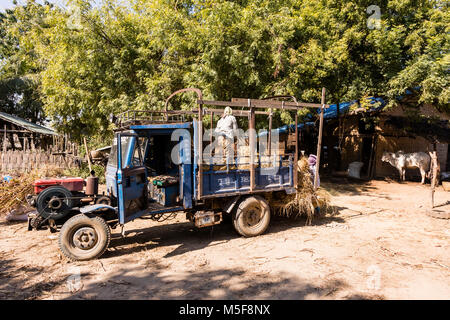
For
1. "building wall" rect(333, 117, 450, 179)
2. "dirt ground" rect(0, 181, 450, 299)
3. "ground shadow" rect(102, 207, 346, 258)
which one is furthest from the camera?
"building wall" rect(333, 117, 450, 179)

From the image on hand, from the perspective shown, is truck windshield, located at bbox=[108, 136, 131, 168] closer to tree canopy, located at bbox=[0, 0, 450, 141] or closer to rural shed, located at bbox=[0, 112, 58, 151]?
tree canopy, located at bbox=[0, 0, 450, 141]

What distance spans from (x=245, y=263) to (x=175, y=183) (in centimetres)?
207

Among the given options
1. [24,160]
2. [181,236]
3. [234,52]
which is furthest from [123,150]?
[24,160]

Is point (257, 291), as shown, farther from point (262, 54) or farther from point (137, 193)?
point (262, 54)

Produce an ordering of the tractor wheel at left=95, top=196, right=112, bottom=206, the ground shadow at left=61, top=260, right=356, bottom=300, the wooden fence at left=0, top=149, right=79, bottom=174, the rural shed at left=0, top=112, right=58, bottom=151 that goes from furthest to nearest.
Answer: the rural shed at left=0, top=112, right=58, bottom=151 < the wooden fence at left=0, top=149, right=79, bottom=174 < the tractor wheel at left=95, top=196, right=112, bottom=206 < the ground shadow at left=61, top=260, right=356, bottom=300

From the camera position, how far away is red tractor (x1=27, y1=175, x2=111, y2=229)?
507 cm

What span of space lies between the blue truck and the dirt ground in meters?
0.47

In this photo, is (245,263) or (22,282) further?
(245,263)

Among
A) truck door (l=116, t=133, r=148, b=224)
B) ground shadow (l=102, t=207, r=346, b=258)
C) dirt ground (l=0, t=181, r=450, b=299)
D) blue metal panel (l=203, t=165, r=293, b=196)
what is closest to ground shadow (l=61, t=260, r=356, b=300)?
dirt ground (l=0, t=181, r=450, b=299)

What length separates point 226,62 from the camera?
360 inches

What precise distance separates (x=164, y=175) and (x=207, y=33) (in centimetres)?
495

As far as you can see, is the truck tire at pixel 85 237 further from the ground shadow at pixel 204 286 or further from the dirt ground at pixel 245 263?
the ground shadow at pixel 204 286

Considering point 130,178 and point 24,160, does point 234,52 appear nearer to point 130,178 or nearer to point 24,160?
point 130,178

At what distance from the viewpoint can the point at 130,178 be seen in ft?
17.1
